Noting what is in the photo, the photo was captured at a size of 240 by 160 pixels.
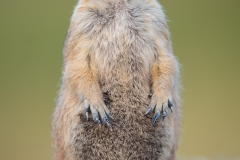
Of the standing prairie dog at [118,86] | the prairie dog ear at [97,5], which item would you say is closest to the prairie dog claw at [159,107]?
the standing prairie dog at [118,86]

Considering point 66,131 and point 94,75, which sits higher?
point 94,75

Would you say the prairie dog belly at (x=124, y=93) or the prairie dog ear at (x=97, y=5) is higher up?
the prairie dog ear at (x=97, y=5)

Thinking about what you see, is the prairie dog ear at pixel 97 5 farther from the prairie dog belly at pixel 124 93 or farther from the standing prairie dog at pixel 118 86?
the prairie dog belly at pixel 124 93

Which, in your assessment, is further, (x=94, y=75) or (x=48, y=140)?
(x=48, y=140)

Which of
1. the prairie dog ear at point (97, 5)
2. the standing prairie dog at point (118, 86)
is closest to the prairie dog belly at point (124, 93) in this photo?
the standing prairie dog at point (118, 86)

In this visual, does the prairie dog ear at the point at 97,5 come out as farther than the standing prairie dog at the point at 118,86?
Yes

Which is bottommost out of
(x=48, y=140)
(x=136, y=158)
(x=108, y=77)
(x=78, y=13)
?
(x=48, y=140)

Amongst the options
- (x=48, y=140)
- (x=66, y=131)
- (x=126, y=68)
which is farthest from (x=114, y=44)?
(x=48, y=140)

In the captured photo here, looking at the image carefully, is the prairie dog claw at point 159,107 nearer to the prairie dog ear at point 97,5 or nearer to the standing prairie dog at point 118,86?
the standing prairie dog at point 118,86

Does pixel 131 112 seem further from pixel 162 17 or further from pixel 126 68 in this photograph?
pixel 162 17
